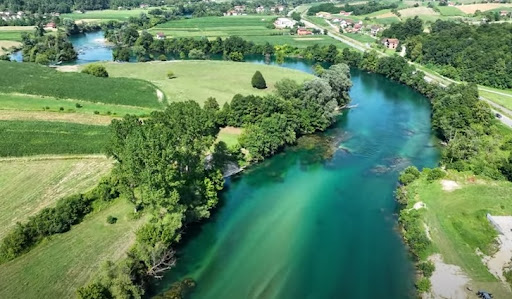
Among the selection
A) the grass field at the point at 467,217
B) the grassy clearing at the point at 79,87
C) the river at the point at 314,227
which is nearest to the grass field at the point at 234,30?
the grassy clearing at the point at 79,87

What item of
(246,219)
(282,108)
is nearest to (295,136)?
(282,108)

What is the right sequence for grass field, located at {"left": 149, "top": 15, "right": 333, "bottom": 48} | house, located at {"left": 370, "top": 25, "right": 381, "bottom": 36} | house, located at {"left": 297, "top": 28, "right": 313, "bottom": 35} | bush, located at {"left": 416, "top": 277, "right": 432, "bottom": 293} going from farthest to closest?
house, located at {"left": 370, "top": 25, "right": 381, "bottom": 36} → house, located at {"left": 297, "top": 28, "right": 313, "bottom": 35} → grass field, located at {"left": 149, "top": 15, "right": 333, "bottom": 48} → bush, located at {"left": 416, "top": 277, "right": 432, "bottom": 293}

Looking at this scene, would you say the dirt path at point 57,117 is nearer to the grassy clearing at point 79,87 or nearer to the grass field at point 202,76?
the grassy clearing at point 79,87

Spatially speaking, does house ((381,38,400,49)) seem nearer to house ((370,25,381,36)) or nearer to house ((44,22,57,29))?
house ((370,25,381,36))

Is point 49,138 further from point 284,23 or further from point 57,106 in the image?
point 284,23

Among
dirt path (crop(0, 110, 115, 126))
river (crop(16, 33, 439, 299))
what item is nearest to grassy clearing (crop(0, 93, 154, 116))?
dirt path (crop(0, 110, 115, 126))

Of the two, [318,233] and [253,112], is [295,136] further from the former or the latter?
[318,233]

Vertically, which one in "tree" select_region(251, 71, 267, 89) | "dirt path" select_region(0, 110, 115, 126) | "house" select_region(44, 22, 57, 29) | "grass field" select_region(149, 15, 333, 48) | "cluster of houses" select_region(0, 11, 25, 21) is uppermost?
"tree" select_region(251, 71, 267, 89)
